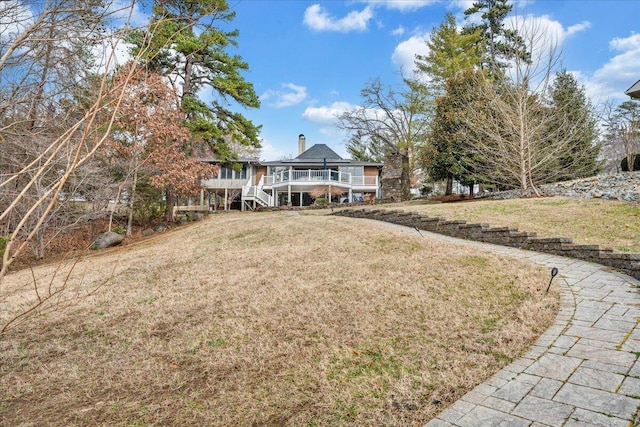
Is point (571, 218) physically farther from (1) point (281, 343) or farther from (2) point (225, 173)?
(2) point (225, 173)

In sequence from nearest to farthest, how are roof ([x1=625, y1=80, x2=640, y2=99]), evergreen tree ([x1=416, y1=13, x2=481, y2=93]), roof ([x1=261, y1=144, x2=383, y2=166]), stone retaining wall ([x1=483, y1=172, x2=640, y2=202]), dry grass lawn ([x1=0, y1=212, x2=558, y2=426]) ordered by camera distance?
dry grass lawn ([x1=0, y1=212, x2=558, y2=426])
stone retaining wall ([x1=483, y1=172, x2=640, y2=202])
roof ([x1=625, y1=80, x2=640, y2=99])
evergreen tree ([x1=416, y1=13, x2=481, y2=93])
roof ([x1=261, y1=144, x2=383, y2=166])

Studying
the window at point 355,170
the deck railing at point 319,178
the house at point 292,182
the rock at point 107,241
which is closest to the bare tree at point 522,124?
the deck railing at point 319,178

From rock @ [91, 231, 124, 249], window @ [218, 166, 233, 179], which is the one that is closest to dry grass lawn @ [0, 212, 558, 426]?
rock @ [91, 231, 124, 249]

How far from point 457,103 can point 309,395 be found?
17436 millimetres

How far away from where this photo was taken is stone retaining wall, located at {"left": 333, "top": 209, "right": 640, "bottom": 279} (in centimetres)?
599

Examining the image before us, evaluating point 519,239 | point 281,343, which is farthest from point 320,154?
point 281,343

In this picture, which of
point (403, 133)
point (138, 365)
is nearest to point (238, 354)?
point (138, 365)

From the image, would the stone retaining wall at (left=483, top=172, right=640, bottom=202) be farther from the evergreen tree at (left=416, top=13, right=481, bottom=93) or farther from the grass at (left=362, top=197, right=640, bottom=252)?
the evergreen tree at (left=416, top=13, right=481, bottom=93)

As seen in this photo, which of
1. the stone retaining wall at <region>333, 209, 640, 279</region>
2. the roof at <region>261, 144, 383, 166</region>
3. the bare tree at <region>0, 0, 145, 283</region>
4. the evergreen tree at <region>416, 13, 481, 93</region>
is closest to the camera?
the bare tree at <region>0, 0, 145, 283</region>

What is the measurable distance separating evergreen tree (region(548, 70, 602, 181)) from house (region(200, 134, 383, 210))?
12822 mm

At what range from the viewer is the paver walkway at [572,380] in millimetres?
2352

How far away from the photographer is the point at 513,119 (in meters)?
14.9

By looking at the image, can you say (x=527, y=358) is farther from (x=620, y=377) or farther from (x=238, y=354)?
(x=238, y=354)

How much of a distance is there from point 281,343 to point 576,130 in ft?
54.9
